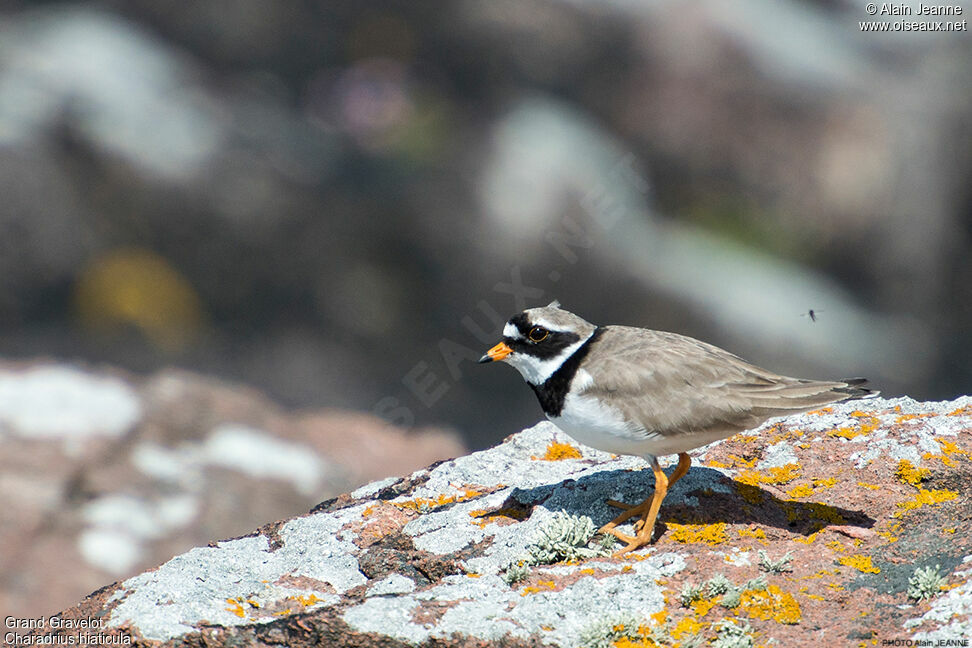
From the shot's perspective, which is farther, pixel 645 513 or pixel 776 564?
pixel 645 513

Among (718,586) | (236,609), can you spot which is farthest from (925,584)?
(236,609)

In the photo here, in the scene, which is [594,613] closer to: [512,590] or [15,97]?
[512,590]

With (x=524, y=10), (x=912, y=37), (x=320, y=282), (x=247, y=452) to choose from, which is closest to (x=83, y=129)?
(x=320, y=282)

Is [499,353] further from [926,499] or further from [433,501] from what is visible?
[926,499]

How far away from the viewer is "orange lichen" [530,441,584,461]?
8.81 metres

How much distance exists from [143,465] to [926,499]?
11.8m

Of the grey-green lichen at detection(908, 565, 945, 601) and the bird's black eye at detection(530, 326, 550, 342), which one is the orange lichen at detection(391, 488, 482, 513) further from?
the grey-green lichen at detection(908, 565, 945, 601)

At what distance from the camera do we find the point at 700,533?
6.68 m

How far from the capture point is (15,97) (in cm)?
1800

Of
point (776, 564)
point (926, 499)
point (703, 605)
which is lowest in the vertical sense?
point (703, 605)

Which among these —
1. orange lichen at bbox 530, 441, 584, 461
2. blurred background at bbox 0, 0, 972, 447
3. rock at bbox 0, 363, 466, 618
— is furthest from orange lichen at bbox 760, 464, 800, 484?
blurred background at bbox 0, 0, 972, 447

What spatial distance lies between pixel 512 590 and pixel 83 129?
51.3ft

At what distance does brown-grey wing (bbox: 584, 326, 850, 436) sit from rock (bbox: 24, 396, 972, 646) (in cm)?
83

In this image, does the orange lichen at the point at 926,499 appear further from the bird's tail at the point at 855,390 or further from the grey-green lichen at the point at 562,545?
the grey-green lichen at the point at 562,545
